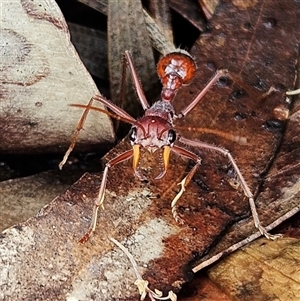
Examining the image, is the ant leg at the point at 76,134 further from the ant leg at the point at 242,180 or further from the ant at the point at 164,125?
the ant leg at the point at 242,180

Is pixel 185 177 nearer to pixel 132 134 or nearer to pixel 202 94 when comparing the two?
pixel 132 134

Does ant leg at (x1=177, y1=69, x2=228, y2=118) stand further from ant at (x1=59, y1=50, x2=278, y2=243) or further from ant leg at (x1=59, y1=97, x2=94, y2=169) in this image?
ant leg at (x1=59, y1=97, x2=94, y2=169)

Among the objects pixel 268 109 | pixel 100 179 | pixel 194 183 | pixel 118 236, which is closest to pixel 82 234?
pixel 118 236

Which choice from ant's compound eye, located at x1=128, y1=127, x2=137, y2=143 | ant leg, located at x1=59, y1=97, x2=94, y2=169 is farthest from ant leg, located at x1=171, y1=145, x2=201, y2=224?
ant leg, located at x1=59, y1=97, x2=94, y2=169

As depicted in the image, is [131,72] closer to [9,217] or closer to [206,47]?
[206,47]

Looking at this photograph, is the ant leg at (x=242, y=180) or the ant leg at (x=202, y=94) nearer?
the ant leg at (x=242, y=180)

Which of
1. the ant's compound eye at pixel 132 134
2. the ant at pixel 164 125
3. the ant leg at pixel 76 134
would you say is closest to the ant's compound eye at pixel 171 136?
the ant at pixel 164 125

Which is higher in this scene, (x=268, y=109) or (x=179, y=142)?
(x=268, y=109)

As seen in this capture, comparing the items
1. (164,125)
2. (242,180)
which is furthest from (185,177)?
(164,125)

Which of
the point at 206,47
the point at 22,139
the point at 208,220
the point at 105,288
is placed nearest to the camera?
the point at 105,288
